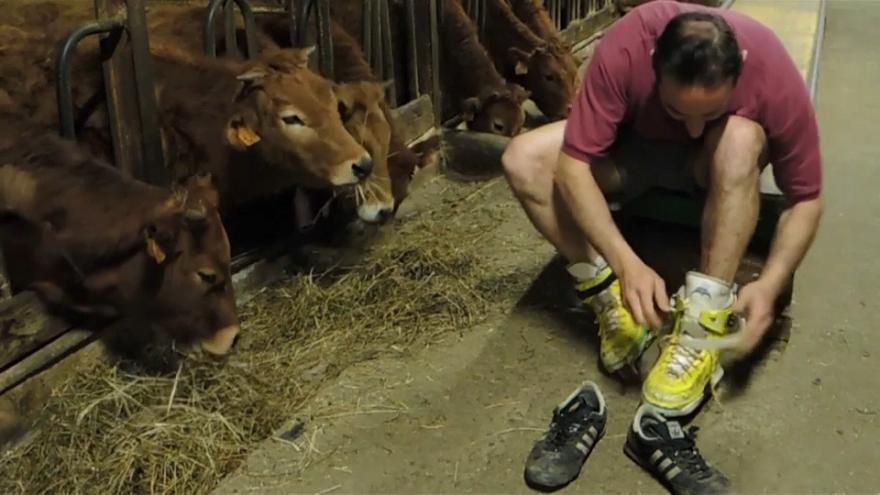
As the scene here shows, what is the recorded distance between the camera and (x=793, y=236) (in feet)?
10.8

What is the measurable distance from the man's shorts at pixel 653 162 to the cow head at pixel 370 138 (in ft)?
4.25

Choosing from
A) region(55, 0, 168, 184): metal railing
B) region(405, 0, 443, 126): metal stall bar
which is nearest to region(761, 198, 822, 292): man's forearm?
region(55, 0, 168, 184): metal railing

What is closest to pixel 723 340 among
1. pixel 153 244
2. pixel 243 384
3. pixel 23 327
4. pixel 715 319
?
pixel 715 319

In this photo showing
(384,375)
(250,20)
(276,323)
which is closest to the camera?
(384,375)

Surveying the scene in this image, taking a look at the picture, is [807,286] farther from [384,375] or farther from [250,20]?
[250,20]

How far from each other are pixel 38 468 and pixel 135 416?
13.5 inches

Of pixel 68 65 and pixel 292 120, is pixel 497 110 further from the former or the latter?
pixel 68 65

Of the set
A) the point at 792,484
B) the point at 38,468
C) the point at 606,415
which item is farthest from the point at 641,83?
the point at 38,468

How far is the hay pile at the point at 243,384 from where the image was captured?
309cm

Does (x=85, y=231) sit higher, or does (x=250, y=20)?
(x=250, y=20)

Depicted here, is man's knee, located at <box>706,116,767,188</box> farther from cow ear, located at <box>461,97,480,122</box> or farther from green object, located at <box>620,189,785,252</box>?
cow ear, located at <box>461,97,480,122</box>

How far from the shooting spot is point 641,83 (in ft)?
11.1

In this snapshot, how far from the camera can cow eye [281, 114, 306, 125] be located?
414cm

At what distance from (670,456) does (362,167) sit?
69.3 inches
